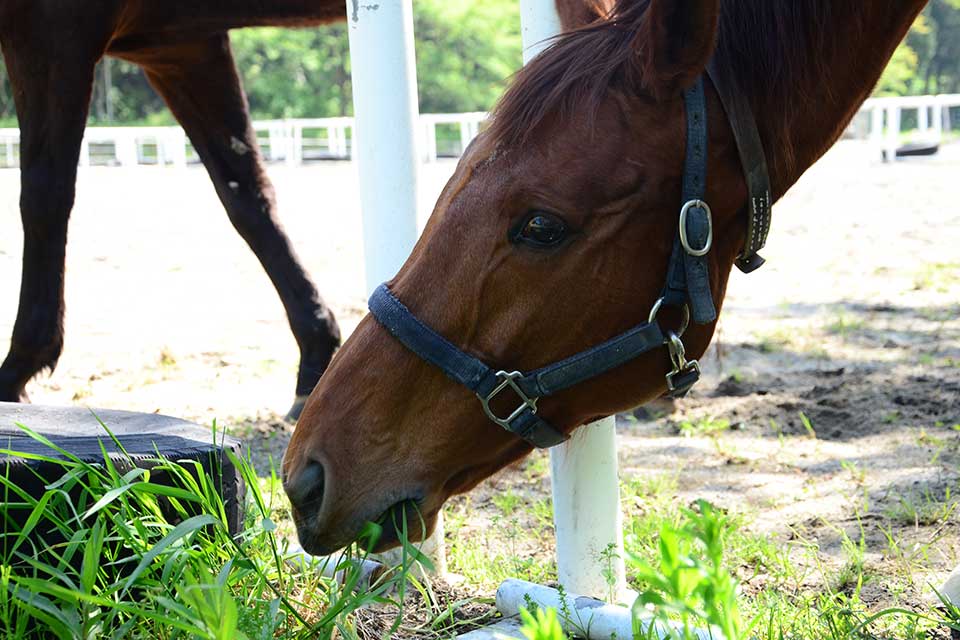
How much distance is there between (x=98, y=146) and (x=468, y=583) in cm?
2658

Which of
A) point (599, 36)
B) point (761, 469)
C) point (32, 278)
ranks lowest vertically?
point (761, 469)

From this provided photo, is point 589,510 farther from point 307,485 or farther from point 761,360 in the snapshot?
point 761,360

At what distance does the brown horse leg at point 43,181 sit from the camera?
3.73 m

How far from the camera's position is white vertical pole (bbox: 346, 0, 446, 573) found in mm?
2553

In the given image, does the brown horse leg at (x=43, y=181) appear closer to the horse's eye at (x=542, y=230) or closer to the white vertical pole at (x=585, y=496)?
the white vertical pole at (x=585, y=496)

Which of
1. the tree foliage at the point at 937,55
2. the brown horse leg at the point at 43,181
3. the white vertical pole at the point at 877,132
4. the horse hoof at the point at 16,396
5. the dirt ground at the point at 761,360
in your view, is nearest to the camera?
the dirt ground at the point at 761,360

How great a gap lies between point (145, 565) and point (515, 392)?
700mm

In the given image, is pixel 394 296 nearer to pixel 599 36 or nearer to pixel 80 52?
pixel 599 36

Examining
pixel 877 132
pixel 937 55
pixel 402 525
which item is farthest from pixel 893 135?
pixel 937 55

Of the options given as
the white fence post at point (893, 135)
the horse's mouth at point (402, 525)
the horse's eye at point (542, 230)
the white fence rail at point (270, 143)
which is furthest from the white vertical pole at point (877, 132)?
the horse's mouth at point (402, 525)

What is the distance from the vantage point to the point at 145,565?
70.4 inches

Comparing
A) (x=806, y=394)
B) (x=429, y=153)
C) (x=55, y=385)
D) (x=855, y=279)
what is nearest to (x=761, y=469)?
(x=806, y=394)

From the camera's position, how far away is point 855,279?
7184 millimetres

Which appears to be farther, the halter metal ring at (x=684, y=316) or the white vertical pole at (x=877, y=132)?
the white vertical pole at (x=877, y=132)
